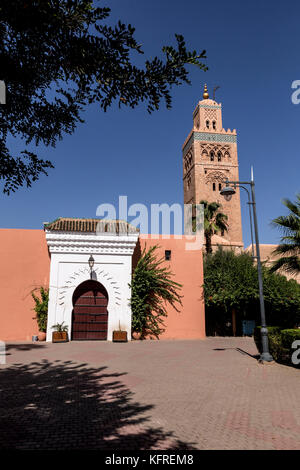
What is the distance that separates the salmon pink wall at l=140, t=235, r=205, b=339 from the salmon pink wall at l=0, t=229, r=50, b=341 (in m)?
5.97

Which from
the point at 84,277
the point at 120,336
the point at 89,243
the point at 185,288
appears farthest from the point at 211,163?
the point at 120,336

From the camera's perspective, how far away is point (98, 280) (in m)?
17.4

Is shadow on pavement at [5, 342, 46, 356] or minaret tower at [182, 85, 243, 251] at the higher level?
minaret tower at [182, 85, 243, 251]

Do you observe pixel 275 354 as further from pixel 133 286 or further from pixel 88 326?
pixel 88 326

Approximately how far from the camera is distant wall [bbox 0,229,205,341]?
16.9m

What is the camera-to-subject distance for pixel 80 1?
4.23 m

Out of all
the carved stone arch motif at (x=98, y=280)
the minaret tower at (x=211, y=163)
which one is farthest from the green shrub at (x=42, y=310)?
the minaret tower at (x=211, y=163)

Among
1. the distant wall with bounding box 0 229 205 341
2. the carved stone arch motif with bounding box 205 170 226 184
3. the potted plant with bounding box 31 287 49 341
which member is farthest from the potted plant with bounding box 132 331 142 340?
the carved stone arch motif with bounding box 205 170 226 184

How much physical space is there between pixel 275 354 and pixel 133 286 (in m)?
8.33

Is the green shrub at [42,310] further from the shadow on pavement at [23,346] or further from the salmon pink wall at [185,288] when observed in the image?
the salmon pink wall at [185,288]

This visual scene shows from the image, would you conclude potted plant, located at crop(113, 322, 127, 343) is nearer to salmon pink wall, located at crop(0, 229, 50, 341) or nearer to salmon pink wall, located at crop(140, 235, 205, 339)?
salmon pink wall, located at crop(140, 235, 205, 339)

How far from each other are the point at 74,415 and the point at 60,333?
10734mm

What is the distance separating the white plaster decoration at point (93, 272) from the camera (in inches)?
663
